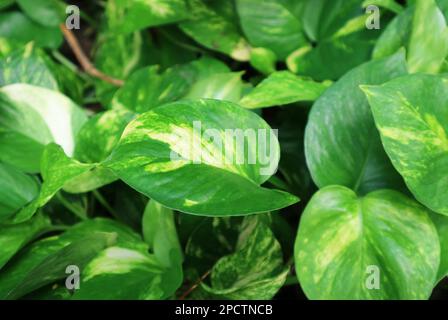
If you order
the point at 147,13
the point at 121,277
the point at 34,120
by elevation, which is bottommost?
the point at 121,277

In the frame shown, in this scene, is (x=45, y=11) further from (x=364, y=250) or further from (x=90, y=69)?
(x=364, y=250)

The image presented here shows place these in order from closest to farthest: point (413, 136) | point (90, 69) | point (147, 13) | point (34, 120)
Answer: point (413, 136), point (34, 120), point (147, 13), point (90, 69)

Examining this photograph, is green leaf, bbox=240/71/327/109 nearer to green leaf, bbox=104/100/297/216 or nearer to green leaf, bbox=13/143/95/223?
green leaf, bbox=104/100/297/216

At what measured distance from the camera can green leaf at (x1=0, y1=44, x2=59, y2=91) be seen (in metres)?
0.89

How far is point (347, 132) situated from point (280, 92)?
12cm

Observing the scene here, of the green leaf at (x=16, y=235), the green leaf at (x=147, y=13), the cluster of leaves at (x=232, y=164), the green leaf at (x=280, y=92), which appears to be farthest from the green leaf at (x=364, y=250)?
the green leaf at (x=147, y=13)

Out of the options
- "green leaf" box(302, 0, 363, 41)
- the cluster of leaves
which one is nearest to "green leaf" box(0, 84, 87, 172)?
the cluster of leaves

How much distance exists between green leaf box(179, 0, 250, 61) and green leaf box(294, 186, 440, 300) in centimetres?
45

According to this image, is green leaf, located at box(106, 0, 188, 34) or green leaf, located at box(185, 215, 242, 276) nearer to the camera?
green leaf, located at box(185, 215, 242, 276)

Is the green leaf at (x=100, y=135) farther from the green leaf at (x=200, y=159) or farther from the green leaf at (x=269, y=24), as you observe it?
the green leaf at (x=269, y=24)

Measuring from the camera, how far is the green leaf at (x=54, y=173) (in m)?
0.61

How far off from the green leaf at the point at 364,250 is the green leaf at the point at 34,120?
0.40 m

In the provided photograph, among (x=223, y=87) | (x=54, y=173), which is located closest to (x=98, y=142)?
(x=54, y=173)

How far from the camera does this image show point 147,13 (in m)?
0.94
